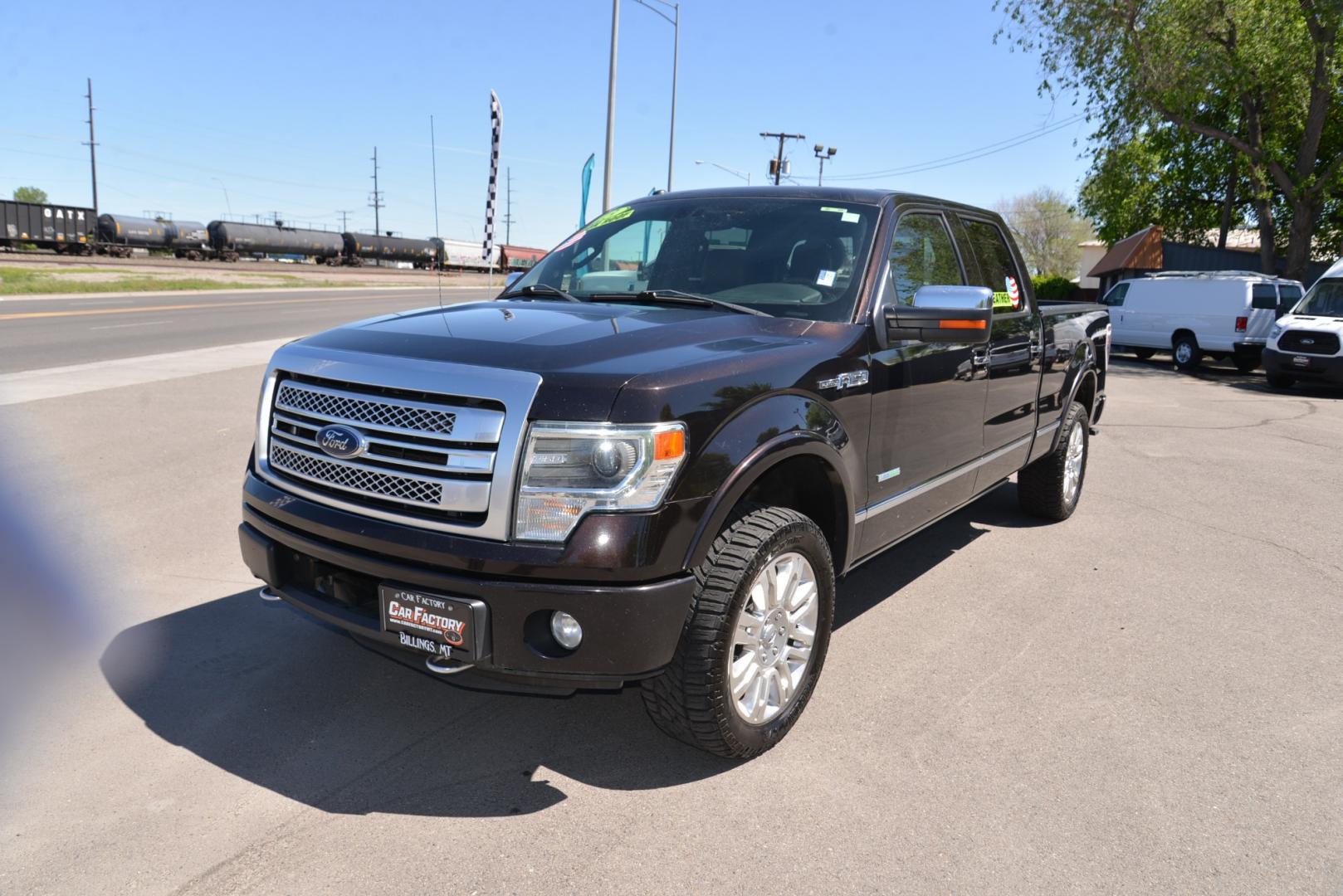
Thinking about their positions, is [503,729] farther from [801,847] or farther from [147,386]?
[147,386]

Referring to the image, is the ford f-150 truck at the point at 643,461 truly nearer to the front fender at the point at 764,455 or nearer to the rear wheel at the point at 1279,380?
the front fender at the point at 764,455

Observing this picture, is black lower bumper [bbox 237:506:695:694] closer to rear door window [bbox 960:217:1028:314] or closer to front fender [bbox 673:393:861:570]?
front fender [bbox 673:393:861:570]

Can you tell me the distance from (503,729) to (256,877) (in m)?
1.04

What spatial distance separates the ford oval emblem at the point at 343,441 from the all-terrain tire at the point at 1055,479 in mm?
4724

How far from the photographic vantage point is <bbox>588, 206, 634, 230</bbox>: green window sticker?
4.78 metres

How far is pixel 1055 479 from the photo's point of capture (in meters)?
6.48

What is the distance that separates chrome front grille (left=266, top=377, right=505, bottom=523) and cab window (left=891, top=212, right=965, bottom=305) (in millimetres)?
2042

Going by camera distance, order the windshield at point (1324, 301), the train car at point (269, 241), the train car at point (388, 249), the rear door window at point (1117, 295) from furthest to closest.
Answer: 1. the train car at point (388, 249)
2. the train car at point (269, 241)
3. the rear door window at point (1117, 295)
4. the windshield at point (1324, 301)

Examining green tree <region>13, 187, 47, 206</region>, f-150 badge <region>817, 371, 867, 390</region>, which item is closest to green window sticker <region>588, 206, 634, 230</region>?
f-150 badge <region>817, 371, 867, 390</region>

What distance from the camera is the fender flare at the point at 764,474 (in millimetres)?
2920

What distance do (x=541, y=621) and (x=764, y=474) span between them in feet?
3.19

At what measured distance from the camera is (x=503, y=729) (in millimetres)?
3482

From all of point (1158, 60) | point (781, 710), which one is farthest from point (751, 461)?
point (1158, 60)

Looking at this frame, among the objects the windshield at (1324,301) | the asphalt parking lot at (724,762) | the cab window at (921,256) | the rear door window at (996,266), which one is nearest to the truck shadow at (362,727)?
the asphalt parking lot at (724,762)
